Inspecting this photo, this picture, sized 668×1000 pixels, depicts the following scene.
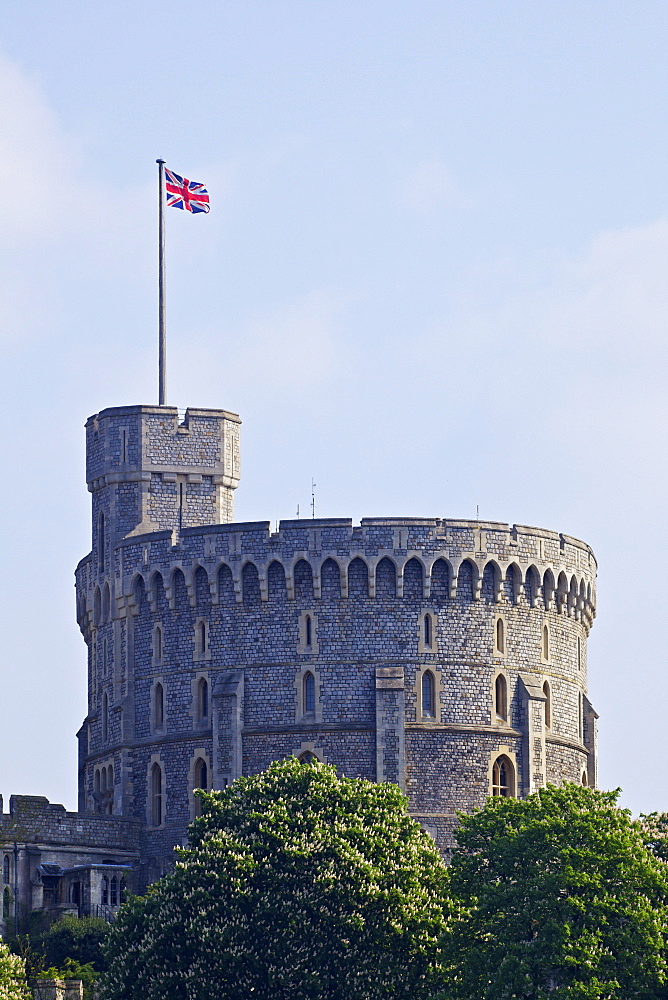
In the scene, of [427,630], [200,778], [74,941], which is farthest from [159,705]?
[74,941]

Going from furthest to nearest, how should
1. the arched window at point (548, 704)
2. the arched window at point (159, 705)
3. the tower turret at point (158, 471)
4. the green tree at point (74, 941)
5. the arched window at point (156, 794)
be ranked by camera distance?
1. the tower turret at point (158, 471)
2. the arched window at point (548, 704)
3. the arched window at point (159, 705)
4. the arched window at point (156, 794)
5. the green tree at point (74, 941)

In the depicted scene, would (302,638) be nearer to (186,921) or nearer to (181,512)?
(181,512)

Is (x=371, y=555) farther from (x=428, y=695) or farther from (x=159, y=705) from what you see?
(x=159, y=705)

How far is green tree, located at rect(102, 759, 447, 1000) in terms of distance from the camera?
3612 inches

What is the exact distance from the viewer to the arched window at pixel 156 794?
121m

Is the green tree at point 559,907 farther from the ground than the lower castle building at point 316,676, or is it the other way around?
the lower castle building at point 316,676

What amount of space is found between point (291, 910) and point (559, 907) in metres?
11.0

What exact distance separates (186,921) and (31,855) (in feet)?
80.3

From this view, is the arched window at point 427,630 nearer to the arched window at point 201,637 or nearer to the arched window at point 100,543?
the arched window at point 201,637

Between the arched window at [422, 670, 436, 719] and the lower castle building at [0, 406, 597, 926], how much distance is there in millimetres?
60

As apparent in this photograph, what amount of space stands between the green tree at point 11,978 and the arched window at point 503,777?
27.4 m

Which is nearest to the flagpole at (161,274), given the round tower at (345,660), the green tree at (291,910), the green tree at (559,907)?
the round tower at (345,660)

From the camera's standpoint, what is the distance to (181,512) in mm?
125500

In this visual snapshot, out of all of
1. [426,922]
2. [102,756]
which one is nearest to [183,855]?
[426,922]
